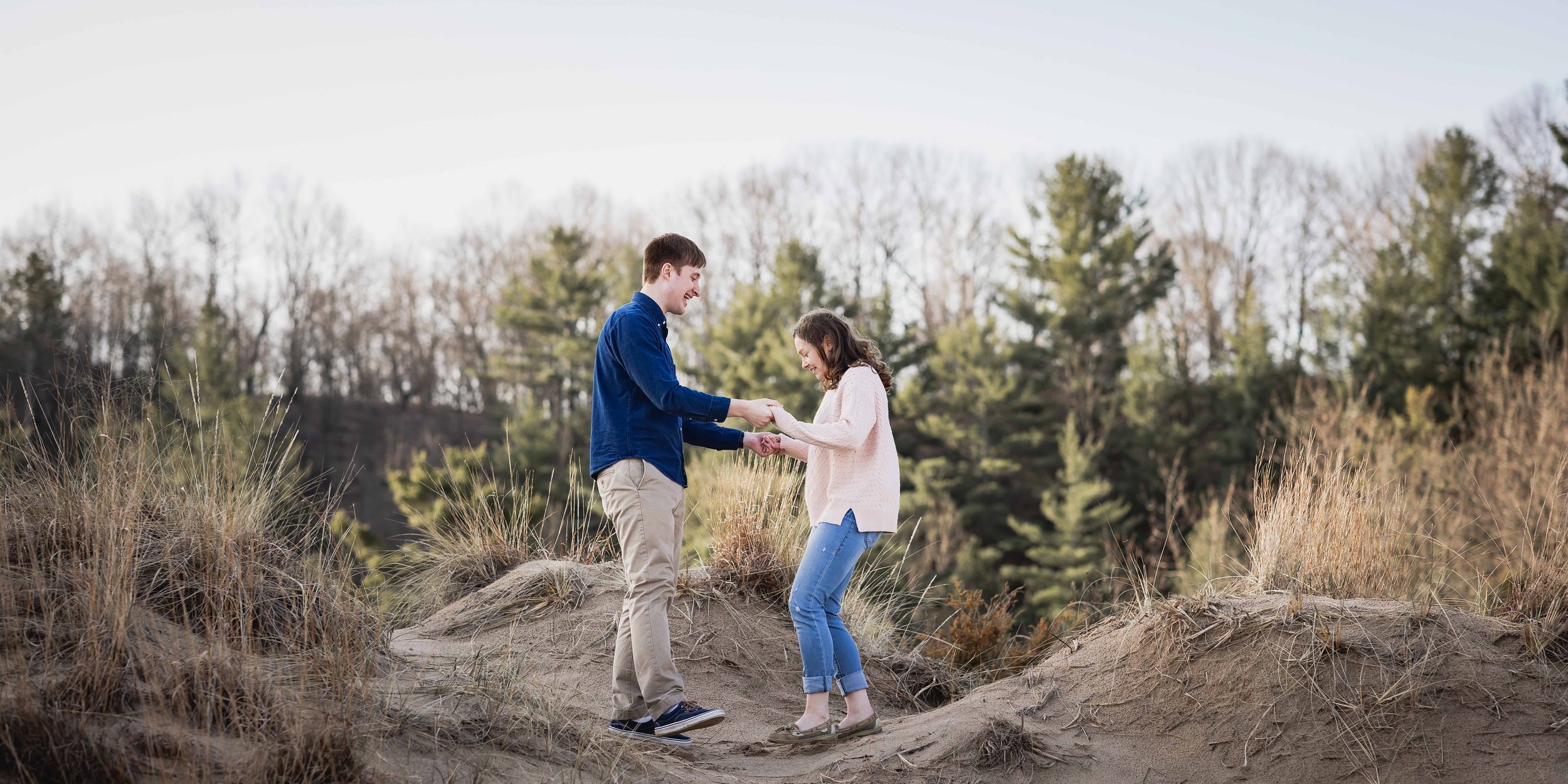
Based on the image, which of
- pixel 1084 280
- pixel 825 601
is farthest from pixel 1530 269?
pixel 825 601

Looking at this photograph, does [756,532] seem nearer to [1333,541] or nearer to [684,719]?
[684,719]

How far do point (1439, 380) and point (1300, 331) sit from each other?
9.28 m

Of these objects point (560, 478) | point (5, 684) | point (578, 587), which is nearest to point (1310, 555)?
point (578, 587)

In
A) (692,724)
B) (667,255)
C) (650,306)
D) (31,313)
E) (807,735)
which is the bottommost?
(807,735)

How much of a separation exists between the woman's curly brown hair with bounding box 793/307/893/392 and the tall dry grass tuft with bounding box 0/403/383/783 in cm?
205

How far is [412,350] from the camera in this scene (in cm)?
4694

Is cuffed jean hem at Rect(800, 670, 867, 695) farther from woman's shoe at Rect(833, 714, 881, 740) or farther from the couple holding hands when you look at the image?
woman's shoe at Rect(833, 714, 881, 740)

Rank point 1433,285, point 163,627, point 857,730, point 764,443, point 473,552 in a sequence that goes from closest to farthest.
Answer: point 163,627 → point 857,730 → point 764,443 → point 473,552 → point 1433,285

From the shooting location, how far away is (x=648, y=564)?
4062 millimetres

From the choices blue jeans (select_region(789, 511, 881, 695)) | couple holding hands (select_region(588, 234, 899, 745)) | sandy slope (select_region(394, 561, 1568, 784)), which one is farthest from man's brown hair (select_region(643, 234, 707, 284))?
sandy slope (select_region(394, 561, 1568, 784))

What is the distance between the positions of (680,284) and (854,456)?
1.02 metres

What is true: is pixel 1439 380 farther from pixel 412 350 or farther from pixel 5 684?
pixel 412 350

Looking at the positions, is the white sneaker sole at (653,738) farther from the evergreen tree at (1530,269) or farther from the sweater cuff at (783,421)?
the evergreen tree at (1530,269)

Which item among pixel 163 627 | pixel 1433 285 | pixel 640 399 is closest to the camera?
pixel 163 627
